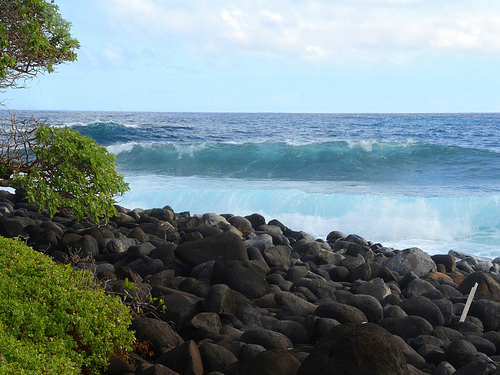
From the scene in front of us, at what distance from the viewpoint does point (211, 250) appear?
714cm

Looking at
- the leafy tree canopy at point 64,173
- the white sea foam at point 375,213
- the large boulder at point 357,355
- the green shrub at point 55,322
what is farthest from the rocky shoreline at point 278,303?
the white sea foam at point 375,213

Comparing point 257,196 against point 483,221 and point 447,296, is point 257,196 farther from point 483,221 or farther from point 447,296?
point 447,296

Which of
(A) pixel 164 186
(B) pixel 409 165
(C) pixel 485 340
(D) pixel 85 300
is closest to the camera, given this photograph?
(D) pixel 85 300

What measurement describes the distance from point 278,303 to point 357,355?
2675mm

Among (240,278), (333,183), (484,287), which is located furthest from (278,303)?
(333,183)

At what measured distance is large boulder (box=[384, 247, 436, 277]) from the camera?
8.13 meters

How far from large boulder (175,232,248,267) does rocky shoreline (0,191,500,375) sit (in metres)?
0.02

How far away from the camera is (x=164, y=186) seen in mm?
18844

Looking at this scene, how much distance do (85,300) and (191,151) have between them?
82.0ft

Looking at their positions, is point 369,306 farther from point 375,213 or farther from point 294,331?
point 375,213

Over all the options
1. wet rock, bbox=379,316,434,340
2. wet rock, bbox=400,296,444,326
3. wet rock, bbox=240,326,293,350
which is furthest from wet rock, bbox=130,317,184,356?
wet rock, bbox=400,296,444,326

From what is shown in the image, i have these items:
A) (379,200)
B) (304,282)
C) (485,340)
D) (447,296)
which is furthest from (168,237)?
(379,200)

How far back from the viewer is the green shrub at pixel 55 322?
2936mm

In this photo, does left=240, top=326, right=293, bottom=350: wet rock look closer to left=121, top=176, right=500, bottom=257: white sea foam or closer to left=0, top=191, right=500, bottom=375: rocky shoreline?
left=0, top=191, right=500, bottom=375: rocky shoreline
